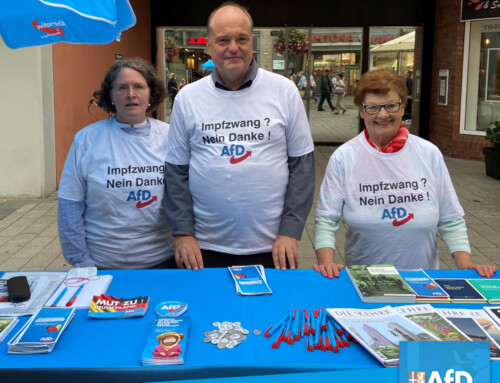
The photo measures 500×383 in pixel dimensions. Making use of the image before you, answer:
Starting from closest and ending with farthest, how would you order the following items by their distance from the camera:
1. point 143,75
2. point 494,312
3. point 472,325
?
point 472,325
point 494,312
point 143,75

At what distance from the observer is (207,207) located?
8.43ft

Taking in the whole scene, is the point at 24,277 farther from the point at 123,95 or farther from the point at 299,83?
the point at 299,83

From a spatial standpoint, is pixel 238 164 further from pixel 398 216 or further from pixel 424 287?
pixel 424 287

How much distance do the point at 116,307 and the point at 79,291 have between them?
249 mm

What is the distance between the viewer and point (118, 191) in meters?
2.59

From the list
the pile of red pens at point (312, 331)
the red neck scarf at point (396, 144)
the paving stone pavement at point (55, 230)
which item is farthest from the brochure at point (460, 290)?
the paving stone pavement at point (55, 230)

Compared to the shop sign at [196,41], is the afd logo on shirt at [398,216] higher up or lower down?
lower down

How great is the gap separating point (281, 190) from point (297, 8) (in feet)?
35.7

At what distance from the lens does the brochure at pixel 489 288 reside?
2.08 m

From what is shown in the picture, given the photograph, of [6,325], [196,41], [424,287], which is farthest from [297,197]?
[196,41]

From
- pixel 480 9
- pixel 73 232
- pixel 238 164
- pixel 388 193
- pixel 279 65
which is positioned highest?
pixel 480 9

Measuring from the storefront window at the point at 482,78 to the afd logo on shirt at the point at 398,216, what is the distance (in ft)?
30.3

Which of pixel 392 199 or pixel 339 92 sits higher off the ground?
pixel 339 92

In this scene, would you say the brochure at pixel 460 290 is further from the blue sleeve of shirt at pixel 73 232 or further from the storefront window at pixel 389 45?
the storefront window at pixel 389 45
